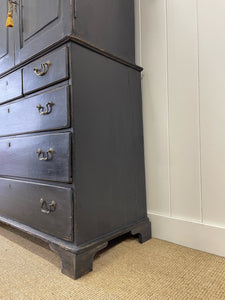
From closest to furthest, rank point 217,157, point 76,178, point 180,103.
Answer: point 76,178 < point 217,157 < point 180,103

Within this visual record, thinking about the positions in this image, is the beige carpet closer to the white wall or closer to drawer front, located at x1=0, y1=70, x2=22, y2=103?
Result: the white wall

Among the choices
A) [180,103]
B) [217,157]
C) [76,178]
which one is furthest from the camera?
[180,103]

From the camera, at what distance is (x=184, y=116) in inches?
41.8

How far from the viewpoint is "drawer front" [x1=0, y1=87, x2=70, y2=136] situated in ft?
2.77

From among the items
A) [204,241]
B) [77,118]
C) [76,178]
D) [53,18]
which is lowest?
[204,241]

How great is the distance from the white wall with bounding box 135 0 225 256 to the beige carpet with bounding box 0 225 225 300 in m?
0.14

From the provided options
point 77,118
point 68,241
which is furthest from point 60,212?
point 77,118

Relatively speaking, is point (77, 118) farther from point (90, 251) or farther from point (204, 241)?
point (204, 241)

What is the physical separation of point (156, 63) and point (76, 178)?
0.76 meters

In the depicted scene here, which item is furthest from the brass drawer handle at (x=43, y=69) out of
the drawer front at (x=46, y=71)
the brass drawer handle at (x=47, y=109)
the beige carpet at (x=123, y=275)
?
the beige carpet at (x=123, y=275)

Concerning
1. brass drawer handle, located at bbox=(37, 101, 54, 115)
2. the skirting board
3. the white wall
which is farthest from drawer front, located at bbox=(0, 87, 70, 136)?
the skirting board

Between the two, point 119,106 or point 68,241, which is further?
point 119,106

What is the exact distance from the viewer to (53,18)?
0.91m

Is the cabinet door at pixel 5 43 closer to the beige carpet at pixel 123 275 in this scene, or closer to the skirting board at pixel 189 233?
the beige carpet at pixel 123 275
